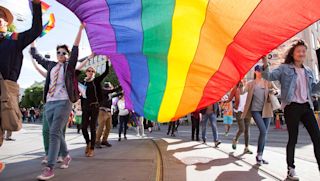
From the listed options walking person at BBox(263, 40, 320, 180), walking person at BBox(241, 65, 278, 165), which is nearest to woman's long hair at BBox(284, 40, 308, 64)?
walking person at BBox(263, 40, 320, 180)

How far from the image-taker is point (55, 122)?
4391mm

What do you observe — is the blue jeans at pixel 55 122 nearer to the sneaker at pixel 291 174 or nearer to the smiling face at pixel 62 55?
the smiling face at pixel 62 55

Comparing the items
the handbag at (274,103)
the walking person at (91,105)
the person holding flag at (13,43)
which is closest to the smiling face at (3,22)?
the person holding flag at (13,43)

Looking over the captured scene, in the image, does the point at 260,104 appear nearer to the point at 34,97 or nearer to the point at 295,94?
the point at 295,94

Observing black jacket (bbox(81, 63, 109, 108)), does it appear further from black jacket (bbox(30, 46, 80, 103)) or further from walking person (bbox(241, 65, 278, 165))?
walking person (bbox(241, 65, 278, 165))

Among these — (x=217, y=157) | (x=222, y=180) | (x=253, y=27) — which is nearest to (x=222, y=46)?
(x=253, y=27)

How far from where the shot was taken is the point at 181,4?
4.25 m

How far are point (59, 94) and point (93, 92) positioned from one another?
2.45 metres

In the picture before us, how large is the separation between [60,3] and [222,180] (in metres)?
3.28

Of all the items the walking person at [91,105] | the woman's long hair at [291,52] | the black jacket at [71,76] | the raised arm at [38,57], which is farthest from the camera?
the walking person at [91,105]

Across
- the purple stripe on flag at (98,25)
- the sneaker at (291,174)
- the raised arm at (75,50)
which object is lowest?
the sneaker at (291,174)

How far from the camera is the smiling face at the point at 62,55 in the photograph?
4.83m

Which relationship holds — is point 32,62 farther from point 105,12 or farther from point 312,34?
point 312,34

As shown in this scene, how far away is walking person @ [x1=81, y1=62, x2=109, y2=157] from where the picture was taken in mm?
6746
